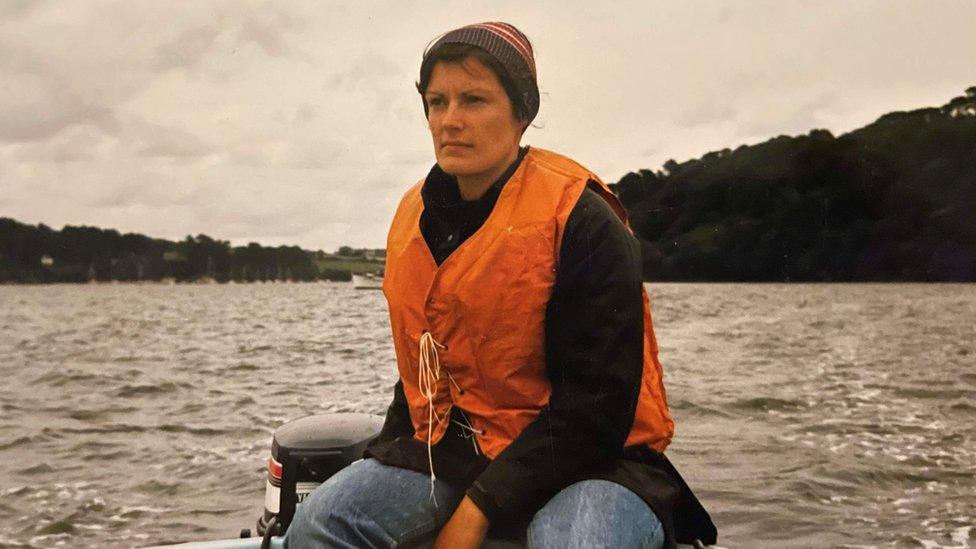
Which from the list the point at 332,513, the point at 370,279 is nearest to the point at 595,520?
the point at 332,513

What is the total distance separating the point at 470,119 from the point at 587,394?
2.56 ft

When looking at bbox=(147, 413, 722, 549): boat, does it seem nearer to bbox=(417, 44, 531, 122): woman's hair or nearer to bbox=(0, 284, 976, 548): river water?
bbox=(417, 44, 531, 122): woman's hair

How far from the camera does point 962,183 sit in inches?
2544

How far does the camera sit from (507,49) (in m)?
2.31

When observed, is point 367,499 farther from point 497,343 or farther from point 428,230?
point 428,230

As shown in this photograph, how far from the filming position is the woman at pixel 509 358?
7.13 feet

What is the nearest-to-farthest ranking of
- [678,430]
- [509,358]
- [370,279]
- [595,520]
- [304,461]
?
[595,520], [509,358], [304,461], [678,430], [370,279]

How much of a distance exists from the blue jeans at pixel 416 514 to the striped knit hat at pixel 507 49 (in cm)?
102

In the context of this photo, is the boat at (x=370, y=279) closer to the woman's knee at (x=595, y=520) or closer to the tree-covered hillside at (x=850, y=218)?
the tree-covered hillside at (x=850, y=218)

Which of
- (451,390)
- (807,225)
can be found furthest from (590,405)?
(807,225)

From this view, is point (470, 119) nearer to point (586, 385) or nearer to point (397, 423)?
point (586, 385)

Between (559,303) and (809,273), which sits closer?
(559,303)

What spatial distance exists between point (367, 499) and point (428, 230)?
750mm

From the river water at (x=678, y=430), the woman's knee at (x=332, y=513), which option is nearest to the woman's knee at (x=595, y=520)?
the woman's knee at (x=332, y=513)
